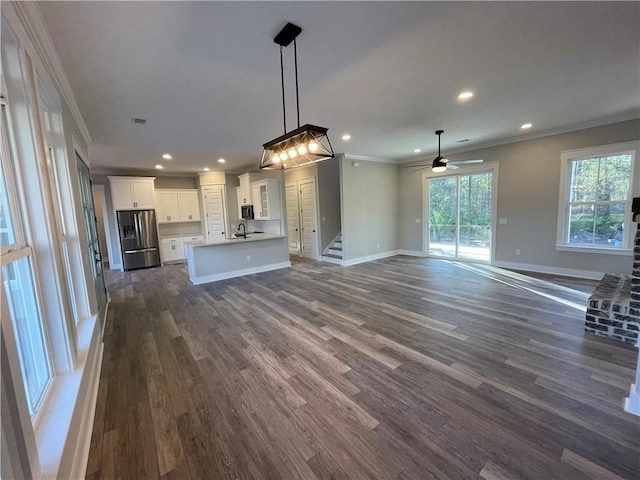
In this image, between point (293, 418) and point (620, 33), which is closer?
point (293, 418)

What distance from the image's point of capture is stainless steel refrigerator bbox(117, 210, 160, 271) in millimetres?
7016

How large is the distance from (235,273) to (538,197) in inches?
259

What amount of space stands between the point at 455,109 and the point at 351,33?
7.74 ft

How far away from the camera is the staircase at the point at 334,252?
7.18 m

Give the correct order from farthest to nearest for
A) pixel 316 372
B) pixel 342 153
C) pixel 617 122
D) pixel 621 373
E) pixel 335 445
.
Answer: pixel 342 153 < pixel 617 122 < pixel 316 372 < pixel 621 373 < pixel 335 445

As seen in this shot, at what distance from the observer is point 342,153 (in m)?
6.46

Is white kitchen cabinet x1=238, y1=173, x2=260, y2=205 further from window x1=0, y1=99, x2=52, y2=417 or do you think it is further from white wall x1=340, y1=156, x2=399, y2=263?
window x1=0, y1=99, x2=52, y2=417

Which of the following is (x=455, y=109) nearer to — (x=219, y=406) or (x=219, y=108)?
(x=219, y=108)

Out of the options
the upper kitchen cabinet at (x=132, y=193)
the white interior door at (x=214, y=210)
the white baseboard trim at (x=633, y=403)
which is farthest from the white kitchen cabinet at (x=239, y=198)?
the white baseboard trim at (x=633, y=403)

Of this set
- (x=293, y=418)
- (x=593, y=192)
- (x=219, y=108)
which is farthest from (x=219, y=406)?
(x=593, y=192)

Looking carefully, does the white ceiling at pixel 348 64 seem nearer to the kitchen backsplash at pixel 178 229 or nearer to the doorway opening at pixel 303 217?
the doorway opening at pixel 303 217

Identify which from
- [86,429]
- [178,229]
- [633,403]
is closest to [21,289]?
[86,429]

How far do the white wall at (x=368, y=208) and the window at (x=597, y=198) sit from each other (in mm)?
3755

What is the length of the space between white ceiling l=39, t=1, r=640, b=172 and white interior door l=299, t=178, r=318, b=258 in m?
3.16
